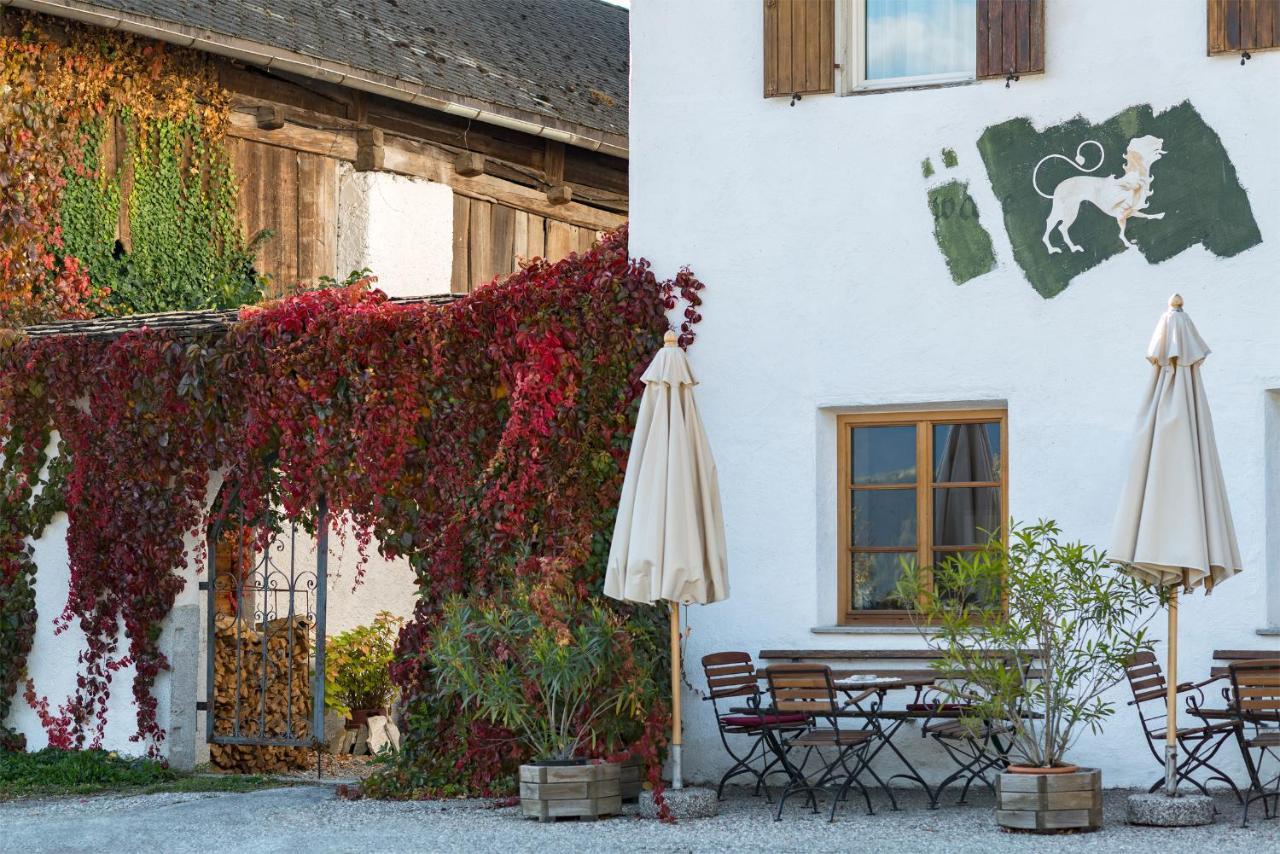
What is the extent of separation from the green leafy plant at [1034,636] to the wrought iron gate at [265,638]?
4286 mm

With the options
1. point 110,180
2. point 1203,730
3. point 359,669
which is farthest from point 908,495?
point 110,180

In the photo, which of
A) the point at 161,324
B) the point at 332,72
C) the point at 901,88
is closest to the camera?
the point at 901,88

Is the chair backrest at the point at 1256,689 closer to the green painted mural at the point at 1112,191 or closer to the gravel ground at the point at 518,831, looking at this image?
the gravel ground at the point at 518,831

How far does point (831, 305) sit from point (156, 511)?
451cm

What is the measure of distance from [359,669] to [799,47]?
5.79 meters

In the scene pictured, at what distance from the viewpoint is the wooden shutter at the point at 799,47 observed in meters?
10.6

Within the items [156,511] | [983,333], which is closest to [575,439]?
[983,333]

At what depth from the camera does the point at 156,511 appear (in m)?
12.1

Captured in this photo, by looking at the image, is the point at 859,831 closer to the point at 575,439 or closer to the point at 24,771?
the point at 575,439

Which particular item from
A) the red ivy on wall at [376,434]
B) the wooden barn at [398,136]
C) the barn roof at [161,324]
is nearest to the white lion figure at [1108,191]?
the red ivy on wall at [376,434]

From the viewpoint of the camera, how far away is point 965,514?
10.4m

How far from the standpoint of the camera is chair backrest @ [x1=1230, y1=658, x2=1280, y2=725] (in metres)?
8.88

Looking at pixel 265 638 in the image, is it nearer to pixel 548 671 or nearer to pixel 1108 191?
pixel 548 671

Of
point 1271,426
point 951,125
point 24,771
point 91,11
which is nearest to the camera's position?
point 1271,426
